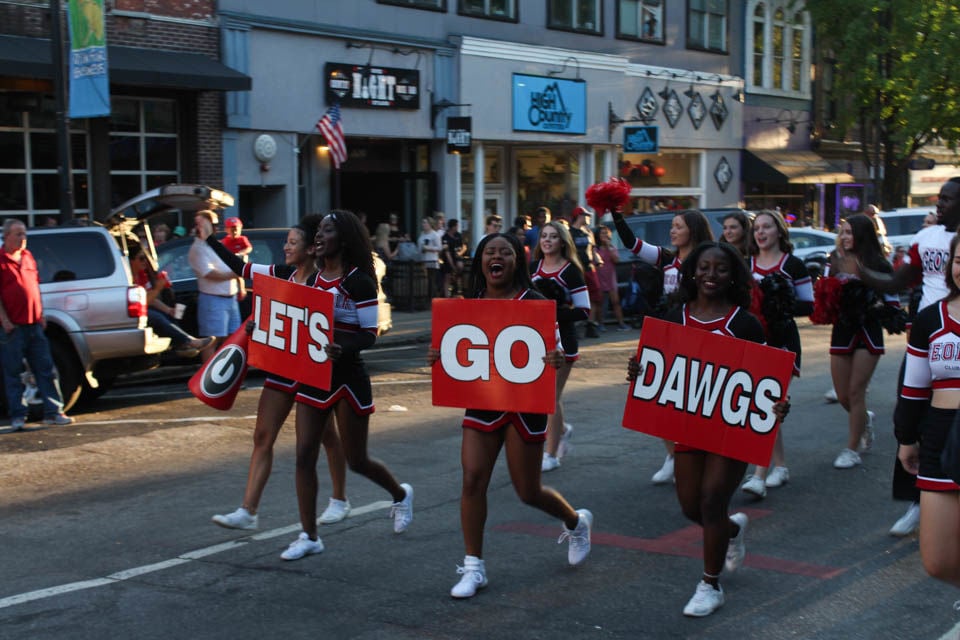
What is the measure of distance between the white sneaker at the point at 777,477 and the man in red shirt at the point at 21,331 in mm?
6304

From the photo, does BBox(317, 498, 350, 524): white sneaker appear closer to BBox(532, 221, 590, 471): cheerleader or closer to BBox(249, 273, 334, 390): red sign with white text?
BBox(249, 273, 334, 390): red sign with white text

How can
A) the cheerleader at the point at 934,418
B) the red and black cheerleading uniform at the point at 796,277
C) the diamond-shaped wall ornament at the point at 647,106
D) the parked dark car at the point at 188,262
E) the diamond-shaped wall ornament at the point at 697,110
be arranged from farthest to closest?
1. the diamond-shaped wall ornament at the point at 697,110
2. the diamond-shaped wall ornament at the point at 647,106
3. the parked dark car at the point at 188,262
4. the red and black cheerleading uniform at the point at 796,277
5. the cheerleader at the point at 934,418

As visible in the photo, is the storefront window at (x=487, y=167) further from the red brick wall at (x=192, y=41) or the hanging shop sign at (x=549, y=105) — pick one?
the red brick wall at (x=192, y=41)

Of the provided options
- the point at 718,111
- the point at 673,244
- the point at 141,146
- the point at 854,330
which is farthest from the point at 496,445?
the point at 718,111

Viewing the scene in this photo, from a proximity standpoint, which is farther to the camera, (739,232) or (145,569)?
(739,232)

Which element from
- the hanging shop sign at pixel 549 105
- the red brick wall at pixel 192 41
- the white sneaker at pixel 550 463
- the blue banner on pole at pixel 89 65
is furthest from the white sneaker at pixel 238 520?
the hanging shop sign at pixel 549 105

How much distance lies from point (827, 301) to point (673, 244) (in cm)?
148

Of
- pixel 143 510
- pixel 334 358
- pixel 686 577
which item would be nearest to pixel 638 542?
pixel 686 577

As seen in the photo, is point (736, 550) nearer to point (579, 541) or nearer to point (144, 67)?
point (579, 541)

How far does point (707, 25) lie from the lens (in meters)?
33.1

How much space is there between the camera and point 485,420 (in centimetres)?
566

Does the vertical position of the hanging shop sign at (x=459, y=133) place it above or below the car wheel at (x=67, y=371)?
above

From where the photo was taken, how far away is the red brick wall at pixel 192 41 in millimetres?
18922

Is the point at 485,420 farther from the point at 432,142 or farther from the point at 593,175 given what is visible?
the point at 593,175
